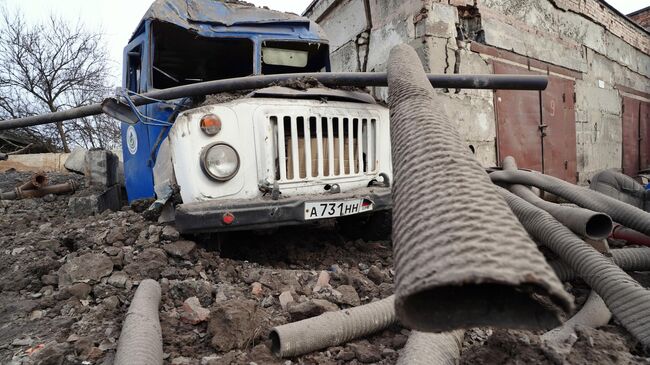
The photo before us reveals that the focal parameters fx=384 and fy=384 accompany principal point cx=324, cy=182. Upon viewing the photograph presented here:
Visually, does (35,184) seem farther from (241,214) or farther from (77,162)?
(241,214)

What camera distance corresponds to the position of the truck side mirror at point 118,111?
287cm

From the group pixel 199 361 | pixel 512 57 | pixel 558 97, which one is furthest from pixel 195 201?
pixel 558 97

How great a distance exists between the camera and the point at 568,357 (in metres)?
1.53

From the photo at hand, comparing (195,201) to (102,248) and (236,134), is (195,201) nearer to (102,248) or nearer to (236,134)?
(236,134)

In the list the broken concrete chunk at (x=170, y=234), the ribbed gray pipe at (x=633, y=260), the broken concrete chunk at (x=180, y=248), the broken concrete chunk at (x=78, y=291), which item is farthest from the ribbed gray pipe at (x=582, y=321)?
the broken concrete chunk at (x=78, y=291)

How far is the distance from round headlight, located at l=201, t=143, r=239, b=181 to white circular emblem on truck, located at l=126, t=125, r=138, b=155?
A: 5.92 ft

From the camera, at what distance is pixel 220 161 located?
256 centimetres

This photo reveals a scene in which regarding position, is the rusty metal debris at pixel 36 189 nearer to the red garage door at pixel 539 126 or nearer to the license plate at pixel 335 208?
the license plate at pixel 335 208

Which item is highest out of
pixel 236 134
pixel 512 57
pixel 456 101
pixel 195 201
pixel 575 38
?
pixel 575 38

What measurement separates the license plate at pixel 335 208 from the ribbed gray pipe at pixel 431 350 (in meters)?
1.14

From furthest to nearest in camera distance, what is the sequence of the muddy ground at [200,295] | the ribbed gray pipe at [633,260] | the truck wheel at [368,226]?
the truck wheel at [368,226], the ribbed gray pipe at [633,260], the muddy ground at [200,295]

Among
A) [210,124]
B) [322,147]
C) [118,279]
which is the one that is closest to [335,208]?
[322,147]

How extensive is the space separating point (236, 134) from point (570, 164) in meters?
7.72

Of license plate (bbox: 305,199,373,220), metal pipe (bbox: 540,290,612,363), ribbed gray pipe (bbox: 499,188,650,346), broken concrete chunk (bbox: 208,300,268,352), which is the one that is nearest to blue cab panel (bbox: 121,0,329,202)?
license plate (bbox: 305,199,373,220)
